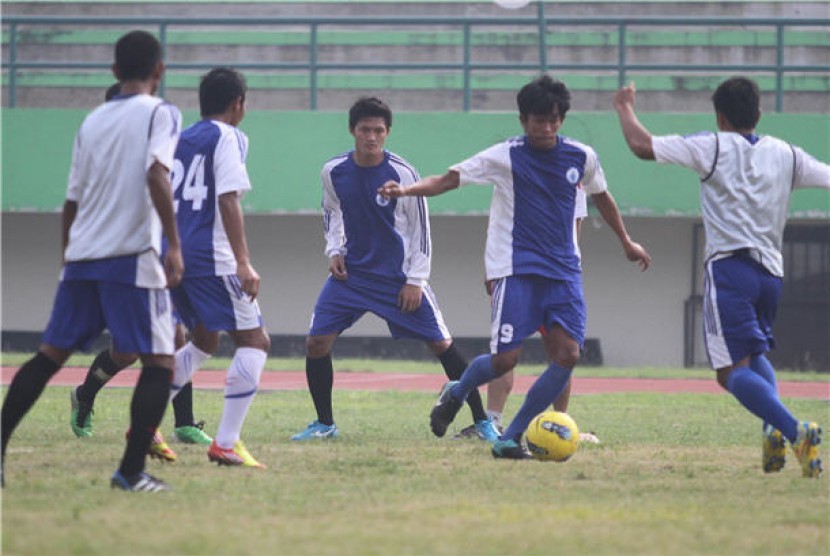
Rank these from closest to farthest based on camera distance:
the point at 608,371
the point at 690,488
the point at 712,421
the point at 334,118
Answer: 1. the point at 690,488
2. the point at 712,421
3. the point at 608,371
4. the point at 334,118

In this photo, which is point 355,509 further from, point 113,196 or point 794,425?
point 794,425

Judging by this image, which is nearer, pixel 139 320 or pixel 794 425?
pixel 139 320

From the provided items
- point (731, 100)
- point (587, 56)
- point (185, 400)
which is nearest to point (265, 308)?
point (587, 56)

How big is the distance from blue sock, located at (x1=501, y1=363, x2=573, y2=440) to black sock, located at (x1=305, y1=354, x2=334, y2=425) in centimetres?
191

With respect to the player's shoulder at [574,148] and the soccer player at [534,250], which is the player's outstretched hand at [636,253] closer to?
the soccer player at [534,250]

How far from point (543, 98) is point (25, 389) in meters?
3.66

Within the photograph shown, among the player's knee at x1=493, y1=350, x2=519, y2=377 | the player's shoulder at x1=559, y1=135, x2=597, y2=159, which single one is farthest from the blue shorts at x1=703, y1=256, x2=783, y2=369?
the player's knee at x1=493, y1=350, x2=519, y2=377

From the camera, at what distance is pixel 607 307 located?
2467 cm

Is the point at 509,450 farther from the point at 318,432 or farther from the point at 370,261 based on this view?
the point at 370,261

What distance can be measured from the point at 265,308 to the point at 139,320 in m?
18.0

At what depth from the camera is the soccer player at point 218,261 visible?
8250 mm

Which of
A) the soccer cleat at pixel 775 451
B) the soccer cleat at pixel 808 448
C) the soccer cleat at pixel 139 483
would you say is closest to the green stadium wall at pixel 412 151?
the soccer cleat at pixel 775 451

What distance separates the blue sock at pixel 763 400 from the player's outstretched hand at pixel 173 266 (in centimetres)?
330

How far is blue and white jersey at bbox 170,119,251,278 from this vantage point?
835 cm
